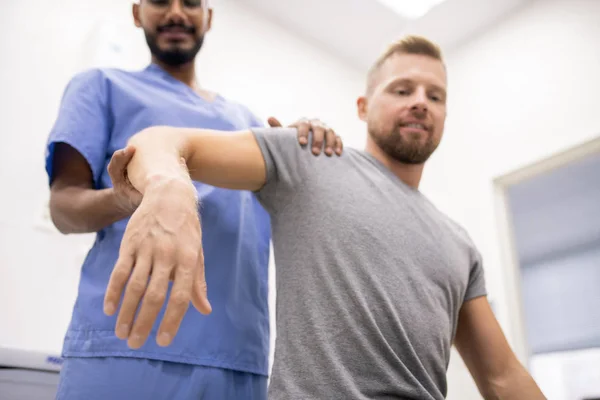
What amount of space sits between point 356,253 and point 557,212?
13.3 ft

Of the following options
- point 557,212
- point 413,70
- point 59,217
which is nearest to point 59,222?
point 59,217

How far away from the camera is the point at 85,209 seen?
760mm

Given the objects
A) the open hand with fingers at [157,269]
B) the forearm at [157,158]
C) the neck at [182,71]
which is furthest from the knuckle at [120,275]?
the neck at [182,71]

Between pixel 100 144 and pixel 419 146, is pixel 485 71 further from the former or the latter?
pixel 100 144

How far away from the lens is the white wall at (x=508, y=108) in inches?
77.3

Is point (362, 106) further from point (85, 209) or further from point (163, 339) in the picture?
point (163, 339)

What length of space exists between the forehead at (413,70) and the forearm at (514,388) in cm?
60

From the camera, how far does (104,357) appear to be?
711mm

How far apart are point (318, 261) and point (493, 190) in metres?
1.62

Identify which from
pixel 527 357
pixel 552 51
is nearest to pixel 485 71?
pixel 552 51

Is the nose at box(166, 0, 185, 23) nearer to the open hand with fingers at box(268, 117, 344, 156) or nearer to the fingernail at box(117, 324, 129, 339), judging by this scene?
the open hand with fingers at box(268, 117, 344, 156)

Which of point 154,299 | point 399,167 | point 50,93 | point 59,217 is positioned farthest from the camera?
point 50,93

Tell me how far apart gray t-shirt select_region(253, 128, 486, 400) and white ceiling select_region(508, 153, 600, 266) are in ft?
9.33

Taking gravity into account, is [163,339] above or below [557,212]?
below
